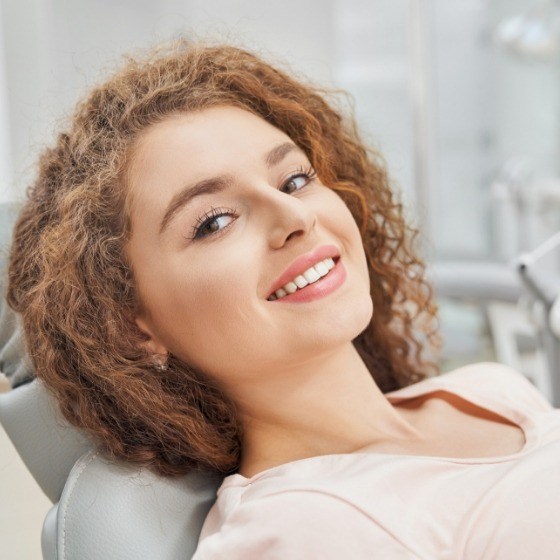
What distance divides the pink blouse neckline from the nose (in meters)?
0.30

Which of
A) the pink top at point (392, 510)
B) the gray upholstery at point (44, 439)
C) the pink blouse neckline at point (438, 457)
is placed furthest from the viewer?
the gray upholstery at point (44, 439)

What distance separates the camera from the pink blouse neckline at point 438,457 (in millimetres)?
1091

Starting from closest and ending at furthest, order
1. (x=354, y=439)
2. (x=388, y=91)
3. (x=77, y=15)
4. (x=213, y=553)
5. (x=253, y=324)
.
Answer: (x=213, y=553), (x=253, y=324), (x=354, y=439), (x=77, y=15), (x=388, y=91)

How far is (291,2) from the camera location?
4.23 m

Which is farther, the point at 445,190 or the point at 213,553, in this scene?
the point at 445,190

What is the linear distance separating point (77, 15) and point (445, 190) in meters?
2.26

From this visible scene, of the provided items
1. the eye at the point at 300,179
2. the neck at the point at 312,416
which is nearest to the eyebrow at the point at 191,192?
the eye at the point at 300,179

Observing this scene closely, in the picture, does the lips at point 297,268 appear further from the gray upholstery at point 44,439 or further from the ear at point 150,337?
the gray upholstery at point 44,439

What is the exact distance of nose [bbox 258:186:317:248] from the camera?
1124 mm

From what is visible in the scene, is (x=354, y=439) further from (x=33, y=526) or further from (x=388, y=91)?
(x=388, y=91)

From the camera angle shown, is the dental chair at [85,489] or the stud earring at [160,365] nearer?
the dental chair at [85,489]

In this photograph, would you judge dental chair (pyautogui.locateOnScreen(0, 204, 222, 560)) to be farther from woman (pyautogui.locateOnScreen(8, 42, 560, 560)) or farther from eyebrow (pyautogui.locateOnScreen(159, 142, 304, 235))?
eyebrow (pyautogui.locateOnScreen(159, 142, 304, 235))

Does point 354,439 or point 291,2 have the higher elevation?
point 354,439

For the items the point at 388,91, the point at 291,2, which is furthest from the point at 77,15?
the point at 388,91
